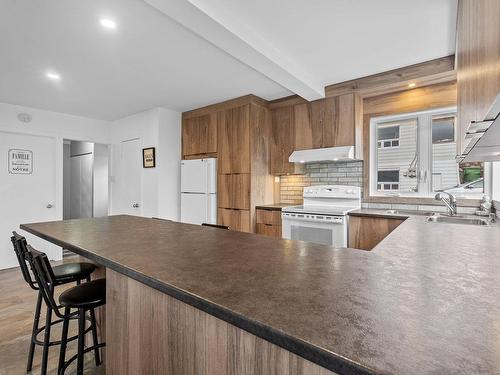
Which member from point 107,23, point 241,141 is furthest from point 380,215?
point 107,23

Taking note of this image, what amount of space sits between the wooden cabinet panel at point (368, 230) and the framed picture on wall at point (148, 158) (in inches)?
117

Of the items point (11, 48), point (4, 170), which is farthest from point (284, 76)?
point (4, 170)

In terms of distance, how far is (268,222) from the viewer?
361 centimetres

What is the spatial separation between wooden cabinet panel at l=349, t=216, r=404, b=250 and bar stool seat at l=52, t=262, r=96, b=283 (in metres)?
2.46

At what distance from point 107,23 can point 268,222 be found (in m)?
2.66

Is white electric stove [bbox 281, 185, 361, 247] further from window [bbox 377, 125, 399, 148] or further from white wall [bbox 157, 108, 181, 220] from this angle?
white wall [bbox 157, 108, 181, 220]

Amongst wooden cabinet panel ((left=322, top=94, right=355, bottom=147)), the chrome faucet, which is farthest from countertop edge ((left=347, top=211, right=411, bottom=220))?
wooden cabinet panel ((left=322, top=94, right=355, bottom=147))

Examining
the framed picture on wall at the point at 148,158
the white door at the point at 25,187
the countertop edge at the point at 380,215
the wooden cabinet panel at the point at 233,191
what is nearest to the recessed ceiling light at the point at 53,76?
the framed picture on wall at the point at 148,158

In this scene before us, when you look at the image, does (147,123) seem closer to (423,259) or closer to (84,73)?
(84,73)

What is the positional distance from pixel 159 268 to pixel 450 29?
106 inches

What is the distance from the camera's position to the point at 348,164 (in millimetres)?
3594

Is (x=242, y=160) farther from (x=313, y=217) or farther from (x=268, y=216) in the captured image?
(x=313, y=217)

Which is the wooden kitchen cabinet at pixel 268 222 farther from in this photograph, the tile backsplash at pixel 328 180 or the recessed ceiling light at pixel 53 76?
the recessed ceiling light at pixel 53 76

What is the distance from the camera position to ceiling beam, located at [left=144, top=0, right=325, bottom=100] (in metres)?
1.65
